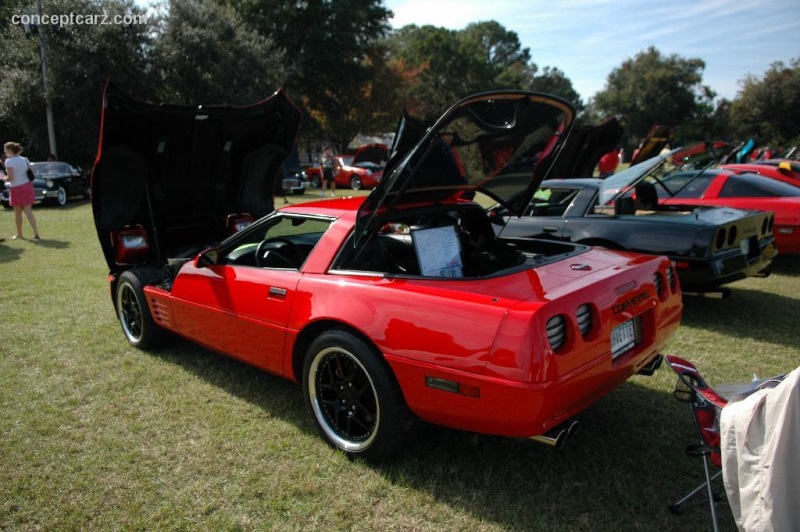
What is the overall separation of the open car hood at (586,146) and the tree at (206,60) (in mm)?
14902

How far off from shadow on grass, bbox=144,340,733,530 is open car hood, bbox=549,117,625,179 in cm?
519

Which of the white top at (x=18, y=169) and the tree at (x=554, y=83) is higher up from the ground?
the tree at (x=554, y=83)

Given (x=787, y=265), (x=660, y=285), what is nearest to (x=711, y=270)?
(x=660, y=285)

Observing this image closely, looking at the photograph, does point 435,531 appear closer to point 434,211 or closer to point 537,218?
point 434,211

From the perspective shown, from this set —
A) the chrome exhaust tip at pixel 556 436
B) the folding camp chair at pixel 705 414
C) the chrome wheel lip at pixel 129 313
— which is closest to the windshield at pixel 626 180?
the folding camp chair at pixel 705 414

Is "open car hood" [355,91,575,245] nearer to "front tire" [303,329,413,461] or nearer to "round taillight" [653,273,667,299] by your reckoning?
"front tire" [303,329,413,461]

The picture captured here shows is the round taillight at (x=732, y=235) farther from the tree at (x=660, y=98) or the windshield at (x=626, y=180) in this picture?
the tree at (x=660, y=98)

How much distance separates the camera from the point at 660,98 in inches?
1925

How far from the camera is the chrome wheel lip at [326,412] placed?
8.97ft

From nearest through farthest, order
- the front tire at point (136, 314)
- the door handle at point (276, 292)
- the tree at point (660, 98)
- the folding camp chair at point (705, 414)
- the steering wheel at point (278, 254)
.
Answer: the folding camp chair at point (705, 414), the door handle at point (276, 292), the steering wheel at point (278, 254), the front tire at point (136, 314), the tree at point (660, 98)

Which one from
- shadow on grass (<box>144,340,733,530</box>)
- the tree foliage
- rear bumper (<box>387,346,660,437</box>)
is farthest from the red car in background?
rear bumper (<box>387,346,660,437</box>)

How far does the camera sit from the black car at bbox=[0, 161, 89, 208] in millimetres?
15820

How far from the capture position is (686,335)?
4750 millimetres

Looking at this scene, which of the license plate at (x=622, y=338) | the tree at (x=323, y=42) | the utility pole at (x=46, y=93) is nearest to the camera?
the license plate at (x=622, y=338)
